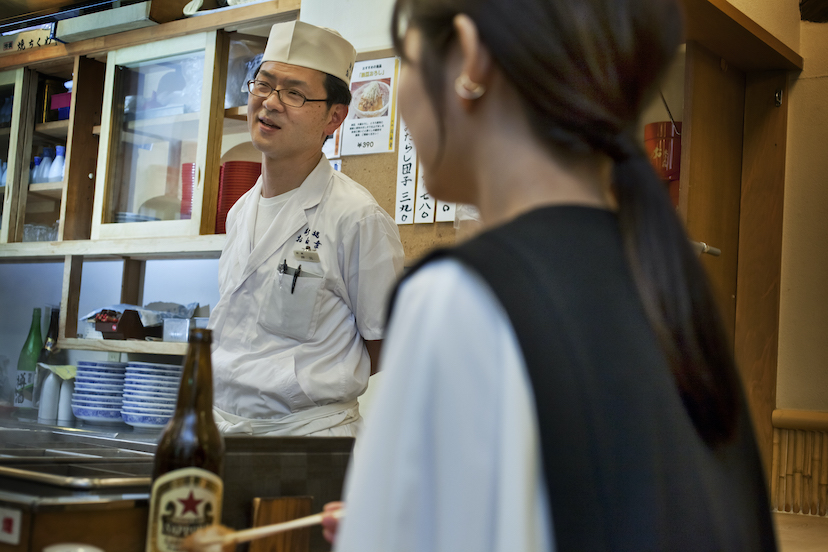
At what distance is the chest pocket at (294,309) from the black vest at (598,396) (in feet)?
4.29

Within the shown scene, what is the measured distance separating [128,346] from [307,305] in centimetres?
123

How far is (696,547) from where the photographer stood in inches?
17.3

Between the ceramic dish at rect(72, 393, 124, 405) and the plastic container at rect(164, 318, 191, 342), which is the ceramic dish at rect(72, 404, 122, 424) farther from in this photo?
the plastic container at rect(164, 318, 191, 342)

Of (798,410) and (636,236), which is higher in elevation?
(636,236)

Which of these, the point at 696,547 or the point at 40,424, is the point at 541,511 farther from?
the point at 40,424

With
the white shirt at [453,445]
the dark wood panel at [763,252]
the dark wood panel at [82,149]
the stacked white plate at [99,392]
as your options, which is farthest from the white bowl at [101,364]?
the white shirt at [453,445]

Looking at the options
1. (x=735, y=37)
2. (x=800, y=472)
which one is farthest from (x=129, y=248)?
(x=800, y=472)

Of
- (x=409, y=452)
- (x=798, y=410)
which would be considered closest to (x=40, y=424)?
(x=798, y=410)

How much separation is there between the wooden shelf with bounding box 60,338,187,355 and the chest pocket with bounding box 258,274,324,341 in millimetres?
824

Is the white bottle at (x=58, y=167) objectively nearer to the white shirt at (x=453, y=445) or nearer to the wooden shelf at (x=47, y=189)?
the wooden shelf at (x=47, y=189)

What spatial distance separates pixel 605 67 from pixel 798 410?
2277 millimetres

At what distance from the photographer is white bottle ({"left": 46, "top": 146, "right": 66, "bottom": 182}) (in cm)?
323

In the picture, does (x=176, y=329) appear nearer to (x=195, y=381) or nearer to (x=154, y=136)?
(x=154, y=136)

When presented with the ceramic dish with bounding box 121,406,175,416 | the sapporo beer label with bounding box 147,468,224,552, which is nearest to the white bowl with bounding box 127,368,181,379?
the ceramic dish with bounding box 121,406,175,416
